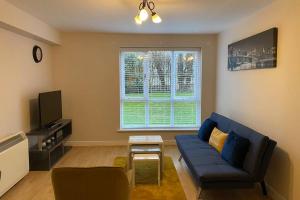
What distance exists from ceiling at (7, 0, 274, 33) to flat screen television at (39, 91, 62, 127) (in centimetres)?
120

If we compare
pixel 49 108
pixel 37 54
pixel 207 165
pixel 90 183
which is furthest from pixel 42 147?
pixel 207 165

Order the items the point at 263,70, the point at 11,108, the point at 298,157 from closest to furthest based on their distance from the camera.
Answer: the point at 298,157
the point at 263,70
the point at 11,108

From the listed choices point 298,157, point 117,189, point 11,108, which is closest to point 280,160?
point 298,157

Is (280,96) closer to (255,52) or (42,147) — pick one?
(255,52)

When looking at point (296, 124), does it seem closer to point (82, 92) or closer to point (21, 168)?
point (21, 168)

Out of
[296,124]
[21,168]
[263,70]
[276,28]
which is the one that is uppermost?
[276,28]

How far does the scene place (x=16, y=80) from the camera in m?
3.76

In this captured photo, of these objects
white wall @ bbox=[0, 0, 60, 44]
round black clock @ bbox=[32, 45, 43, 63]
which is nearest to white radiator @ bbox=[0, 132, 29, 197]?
round black clock @ bbox=[32, 45, 43, 63]

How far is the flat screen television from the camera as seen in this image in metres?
4.16

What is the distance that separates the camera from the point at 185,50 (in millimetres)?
5383

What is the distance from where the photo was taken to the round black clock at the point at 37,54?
4.28 m

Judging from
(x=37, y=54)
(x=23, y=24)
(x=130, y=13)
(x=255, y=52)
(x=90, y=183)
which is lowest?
(x=90, y=183)

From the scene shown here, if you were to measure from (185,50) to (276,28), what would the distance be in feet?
8.19

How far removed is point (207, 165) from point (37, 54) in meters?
3.25
